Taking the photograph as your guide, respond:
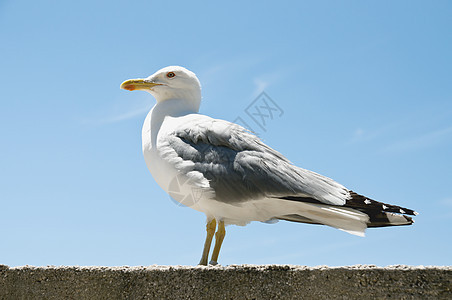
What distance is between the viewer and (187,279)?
3830 mm

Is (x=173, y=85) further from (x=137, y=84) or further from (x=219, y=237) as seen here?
(x=219, y=237)

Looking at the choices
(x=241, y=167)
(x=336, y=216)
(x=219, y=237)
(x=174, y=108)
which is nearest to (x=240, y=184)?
(x=241, y=167)

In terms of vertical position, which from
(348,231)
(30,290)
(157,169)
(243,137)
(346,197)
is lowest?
(30,290)

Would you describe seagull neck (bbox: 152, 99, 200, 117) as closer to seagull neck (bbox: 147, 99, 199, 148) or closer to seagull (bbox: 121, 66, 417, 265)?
seagull neck (bbox: 147, 99, 199, 148)

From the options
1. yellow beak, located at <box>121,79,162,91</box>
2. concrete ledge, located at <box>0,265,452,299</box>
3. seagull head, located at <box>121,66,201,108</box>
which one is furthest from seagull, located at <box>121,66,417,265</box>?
concrete ledge, located at <box>0,265,452,299</box>

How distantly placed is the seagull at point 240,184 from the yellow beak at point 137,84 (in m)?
0.85

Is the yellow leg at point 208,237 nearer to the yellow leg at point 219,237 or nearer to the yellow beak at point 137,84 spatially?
the yellow leg at point 219,237

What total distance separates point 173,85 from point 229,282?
316 cm

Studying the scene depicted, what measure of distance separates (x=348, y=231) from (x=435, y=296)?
1.71 metres

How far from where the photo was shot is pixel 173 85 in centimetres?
618

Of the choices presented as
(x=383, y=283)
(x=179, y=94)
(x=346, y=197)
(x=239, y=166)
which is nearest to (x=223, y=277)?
(x=383, y=283)

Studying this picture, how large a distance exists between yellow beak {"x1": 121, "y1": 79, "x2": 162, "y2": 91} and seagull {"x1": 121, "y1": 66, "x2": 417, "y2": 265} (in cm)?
85

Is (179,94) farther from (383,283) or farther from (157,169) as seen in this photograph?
(383,283)

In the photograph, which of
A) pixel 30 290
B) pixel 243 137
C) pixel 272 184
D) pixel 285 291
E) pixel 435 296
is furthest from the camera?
pixel 243 137
